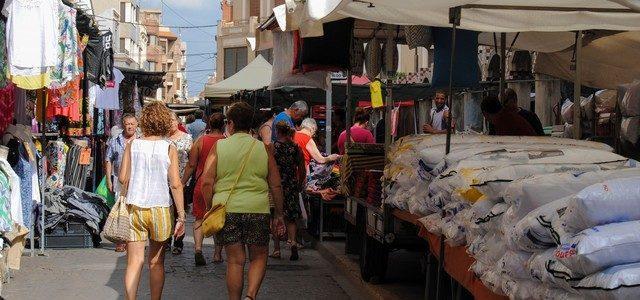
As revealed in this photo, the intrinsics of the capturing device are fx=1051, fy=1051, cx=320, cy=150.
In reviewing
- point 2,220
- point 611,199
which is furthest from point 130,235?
point 611,199

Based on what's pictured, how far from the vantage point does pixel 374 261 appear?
1094cm

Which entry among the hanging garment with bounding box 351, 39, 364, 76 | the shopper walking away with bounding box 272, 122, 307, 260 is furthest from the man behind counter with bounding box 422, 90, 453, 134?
the hanging garment with bounding box 351, 39, 364, 76

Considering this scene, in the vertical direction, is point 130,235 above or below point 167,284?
above

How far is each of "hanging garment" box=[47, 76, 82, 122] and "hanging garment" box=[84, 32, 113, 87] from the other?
0.71 m

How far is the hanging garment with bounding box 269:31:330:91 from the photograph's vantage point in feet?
43.7

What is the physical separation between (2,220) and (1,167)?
671 millimetres

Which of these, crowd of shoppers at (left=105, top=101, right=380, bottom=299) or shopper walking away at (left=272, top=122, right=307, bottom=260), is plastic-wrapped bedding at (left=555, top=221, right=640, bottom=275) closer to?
crowd of shoppers at (left=105, top=101, right=380, bottom=299)

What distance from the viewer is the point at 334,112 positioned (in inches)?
798

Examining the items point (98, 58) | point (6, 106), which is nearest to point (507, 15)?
point (6, 106)

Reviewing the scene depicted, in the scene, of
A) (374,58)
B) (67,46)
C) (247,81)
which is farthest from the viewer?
(247,81)

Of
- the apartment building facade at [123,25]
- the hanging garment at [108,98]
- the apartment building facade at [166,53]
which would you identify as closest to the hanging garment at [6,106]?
the hanging garment at [108,98]

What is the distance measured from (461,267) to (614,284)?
2.57 meters

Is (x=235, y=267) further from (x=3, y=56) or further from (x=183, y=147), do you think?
(x=183, y=147)

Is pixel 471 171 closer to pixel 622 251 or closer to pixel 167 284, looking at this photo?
pixel 622 251
